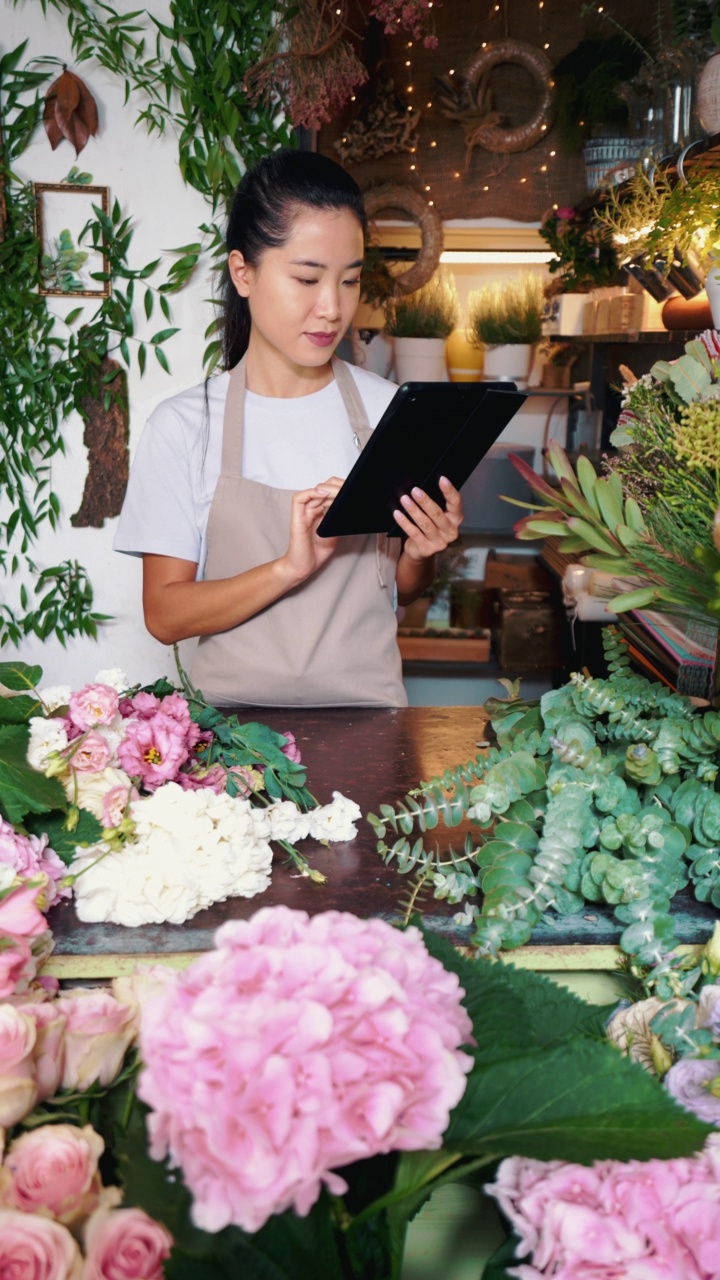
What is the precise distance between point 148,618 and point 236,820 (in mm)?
1061

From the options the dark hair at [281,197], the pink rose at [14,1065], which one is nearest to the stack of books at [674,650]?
the pink rose at [14,1065]

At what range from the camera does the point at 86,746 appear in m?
1.08

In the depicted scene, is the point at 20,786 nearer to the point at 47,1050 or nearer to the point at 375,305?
the point at 47,1050

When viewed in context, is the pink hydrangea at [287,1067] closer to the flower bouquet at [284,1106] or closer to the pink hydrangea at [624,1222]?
the flower bouquet at [284,1106]

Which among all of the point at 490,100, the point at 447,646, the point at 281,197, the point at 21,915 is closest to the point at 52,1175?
the point at 21,915

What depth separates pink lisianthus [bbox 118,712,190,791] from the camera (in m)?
1.12

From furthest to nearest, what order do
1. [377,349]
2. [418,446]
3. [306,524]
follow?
[377,349]
[306,524]
[418,446]

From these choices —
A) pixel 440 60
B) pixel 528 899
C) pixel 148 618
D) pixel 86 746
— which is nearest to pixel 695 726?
pixel 528 899

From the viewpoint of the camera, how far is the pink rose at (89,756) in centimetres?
107

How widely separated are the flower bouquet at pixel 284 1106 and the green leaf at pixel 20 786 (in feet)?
1.02

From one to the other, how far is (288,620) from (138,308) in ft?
4.66

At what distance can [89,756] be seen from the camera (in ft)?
3.53

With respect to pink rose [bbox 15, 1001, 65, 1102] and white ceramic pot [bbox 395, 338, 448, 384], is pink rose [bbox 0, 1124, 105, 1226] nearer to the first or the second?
pink rose [bbox 15, 1001, 65, 1102]

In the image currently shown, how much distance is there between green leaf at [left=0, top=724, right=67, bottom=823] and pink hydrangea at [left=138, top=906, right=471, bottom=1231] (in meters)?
0.52
